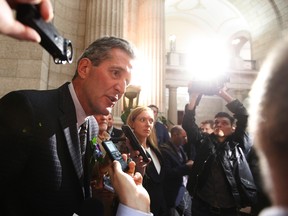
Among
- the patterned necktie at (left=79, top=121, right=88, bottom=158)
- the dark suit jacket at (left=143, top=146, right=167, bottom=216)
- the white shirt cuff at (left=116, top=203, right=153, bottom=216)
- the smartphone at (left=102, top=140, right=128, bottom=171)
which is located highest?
the patterned necktie at (left=79, top=121, right=88, bottom=158)

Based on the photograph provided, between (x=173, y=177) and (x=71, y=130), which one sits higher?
(x=71, y=130)

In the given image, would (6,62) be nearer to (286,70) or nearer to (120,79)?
(120,79)

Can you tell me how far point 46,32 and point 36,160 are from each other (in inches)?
27.7

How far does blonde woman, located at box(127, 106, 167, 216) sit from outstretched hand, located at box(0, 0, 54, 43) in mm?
2009

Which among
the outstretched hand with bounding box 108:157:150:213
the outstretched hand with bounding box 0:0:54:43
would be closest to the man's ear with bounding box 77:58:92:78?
the outstretched hand with bounding box 108:157:150:213

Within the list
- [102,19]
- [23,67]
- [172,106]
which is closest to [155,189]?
[23,67]

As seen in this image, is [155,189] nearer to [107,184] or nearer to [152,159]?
[152,159]

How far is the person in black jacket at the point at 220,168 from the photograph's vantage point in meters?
2.81

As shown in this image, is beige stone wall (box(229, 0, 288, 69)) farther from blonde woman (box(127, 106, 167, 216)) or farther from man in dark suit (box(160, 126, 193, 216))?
blonde woman (box(127, 106, 167, 216))

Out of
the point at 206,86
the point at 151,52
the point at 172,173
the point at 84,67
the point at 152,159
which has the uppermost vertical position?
Answer: the point at 151,52

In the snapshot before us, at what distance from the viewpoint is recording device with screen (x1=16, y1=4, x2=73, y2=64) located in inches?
22.2

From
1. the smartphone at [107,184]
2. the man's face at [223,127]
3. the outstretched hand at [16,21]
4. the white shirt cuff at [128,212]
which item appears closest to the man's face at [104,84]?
the smartphone at [107,184]

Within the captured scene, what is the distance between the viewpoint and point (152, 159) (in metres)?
2.77

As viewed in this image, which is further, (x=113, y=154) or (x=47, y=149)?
(x=113, y=154)
